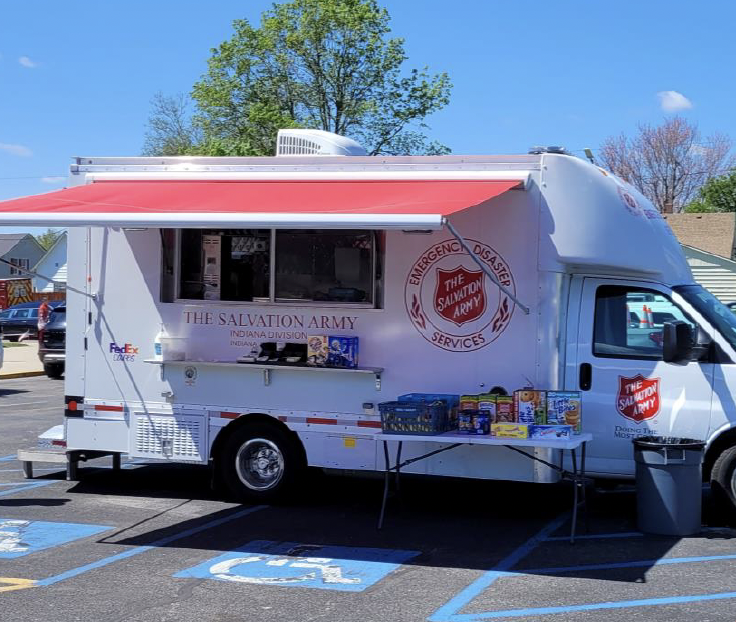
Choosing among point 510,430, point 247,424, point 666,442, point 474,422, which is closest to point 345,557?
point 474,422

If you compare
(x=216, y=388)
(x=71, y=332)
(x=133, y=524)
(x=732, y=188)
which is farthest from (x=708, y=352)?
(x=732, y=188)

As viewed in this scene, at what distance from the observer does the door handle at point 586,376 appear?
8.03 meters

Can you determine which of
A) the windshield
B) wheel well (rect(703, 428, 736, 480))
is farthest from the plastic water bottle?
wheel well (rect(703, 428, 736, 480))

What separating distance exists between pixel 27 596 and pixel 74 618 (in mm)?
588

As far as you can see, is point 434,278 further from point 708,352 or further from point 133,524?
point 133,524

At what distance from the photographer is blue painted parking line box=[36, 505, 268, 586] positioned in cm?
654

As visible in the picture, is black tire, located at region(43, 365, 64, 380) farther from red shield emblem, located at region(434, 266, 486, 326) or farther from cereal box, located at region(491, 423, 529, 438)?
cereal box, located at region(491, 423, 529, 438)

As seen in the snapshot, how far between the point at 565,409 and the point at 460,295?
1310 millimetres

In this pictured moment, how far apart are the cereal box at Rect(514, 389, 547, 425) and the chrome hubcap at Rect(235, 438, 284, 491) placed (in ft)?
7.41

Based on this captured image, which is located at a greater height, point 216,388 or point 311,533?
point 216,388

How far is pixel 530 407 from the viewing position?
755 centimetres

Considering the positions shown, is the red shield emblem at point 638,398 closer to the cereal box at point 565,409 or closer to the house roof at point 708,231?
the cereal box at point 565,409

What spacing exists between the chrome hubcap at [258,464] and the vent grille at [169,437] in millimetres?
351

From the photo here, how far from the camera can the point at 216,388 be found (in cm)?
868
